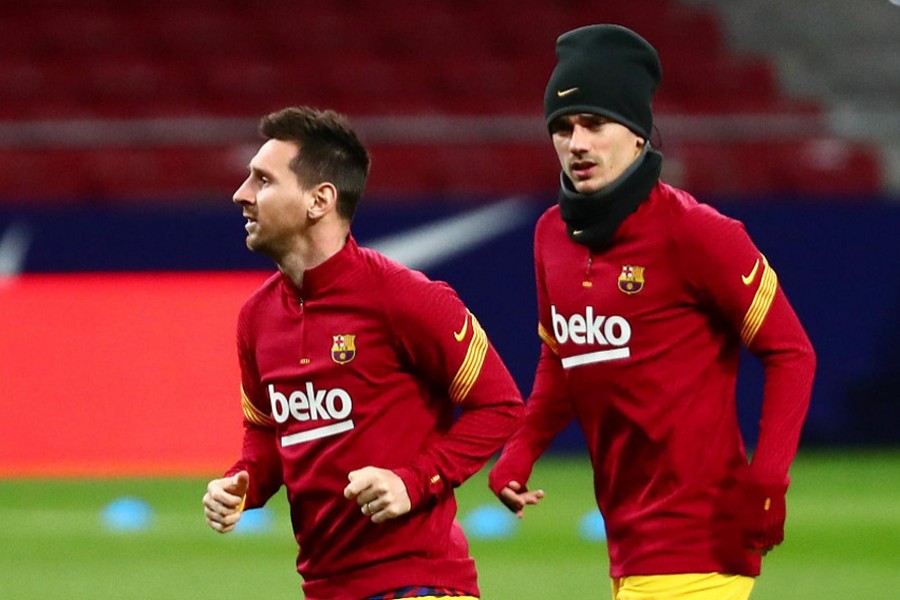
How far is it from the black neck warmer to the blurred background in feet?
19.5

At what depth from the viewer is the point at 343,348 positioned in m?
4.49

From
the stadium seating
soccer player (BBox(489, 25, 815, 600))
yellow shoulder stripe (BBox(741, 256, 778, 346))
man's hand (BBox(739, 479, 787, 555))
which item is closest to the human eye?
soccer player (BBox(489, 25, 815, 600))

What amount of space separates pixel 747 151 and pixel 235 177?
396 cm

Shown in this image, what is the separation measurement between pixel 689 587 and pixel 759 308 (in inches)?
28.6

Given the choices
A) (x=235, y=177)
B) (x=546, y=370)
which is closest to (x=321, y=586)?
(x=546, y=370)

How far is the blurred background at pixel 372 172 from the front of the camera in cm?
1164

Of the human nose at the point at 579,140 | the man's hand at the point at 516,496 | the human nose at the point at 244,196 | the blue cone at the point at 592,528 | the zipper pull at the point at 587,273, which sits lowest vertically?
the man's hand at the point at 516,496

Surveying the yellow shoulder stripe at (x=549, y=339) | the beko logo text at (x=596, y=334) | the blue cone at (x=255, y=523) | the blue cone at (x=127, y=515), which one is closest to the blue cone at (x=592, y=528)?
the blue cone at (x=255, y=523)

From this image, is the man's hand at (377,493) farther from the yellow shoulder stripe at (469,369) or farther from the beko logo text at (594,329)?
the beko logo text at (594,329)

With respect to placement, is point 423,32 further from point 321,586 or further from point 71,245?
point 321,586

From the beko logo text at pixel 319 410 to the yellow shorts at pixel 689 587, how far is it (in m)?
0.86

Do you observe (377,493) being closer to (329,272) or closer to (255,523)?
(329,272)

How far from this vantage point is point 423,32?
16.5m

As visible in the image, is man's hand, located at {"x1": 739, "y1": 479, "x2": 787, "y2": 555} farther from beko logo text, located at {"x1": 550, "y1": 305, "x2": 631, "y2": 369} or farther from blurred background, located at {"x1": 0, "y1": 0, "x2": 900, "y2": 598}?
blurred background, located at {"x1": 0, "y1": 0, "x2": 900, "y2": 598}
